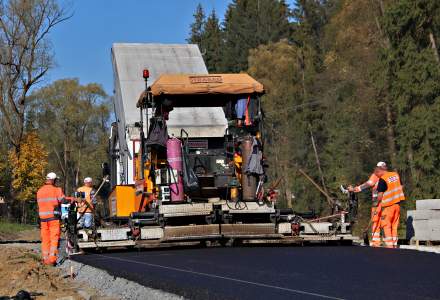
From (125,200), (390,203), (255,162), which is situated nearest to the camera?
(390,203)

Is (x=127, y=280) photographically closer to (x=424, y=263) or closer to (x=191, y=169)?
(x=424, y=263)

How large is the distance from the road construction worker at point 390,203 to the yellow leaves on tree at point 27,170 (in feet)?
113

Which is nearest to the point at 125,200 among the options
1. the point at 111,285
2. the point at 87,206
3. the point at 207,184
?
the point at 87,206

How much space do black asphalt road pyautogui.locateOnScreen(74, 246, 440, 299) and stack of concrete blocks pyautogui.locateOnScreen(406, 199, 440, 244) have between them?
5.58 feet

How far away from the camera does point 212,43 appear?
82312 millimetres

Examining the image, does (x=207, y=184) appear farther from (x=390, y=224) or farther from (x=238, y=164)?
(x=390, y=224)

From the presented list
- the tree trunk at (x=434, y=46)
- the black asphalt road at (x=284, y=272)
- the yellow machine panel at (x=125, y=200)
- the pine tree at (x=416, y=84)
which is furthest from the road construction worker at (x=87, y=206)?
the tree trunk at (x=434, y=46)

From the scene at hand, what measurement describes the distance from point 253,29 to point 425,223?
6381 cm

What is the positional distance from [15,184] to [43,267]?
114ft

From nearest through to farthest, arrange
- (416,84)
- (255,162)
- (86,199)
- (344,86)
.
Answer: (255,162) → (86,199) → (416,84) → (344,86)

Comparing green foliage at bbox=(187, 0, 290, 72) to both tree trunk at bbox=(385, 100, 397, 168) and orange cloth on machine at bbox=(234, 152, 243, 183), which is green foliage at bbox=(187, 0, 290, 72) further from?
orange cloth on machine at bbox=(234, 152, 243, 183)

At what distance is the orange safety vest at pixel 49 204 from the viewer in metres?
13.2

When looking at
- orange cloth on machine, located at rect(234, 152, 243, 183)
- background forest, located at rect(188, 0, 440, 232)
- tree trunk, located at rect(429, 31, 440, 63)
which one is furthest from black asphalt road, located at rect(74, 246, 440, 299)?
tree trunk, located at rect(429, 31, 440, 63)

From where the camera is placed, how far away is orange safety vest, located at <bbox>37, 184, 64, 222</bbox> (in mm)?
13203
